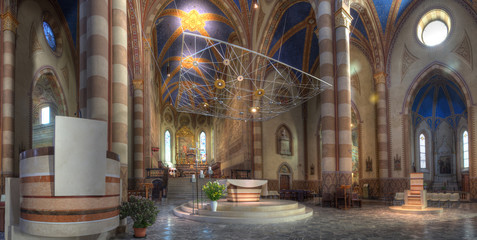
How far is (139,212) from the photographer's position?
7277 millimetres

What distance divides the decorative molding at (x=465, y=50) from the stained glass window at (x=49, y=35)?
2290cm

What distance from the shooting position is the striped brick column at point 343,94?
14.8 m

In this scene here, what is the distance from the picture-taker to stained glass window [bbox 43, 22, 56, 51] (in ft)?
58.7

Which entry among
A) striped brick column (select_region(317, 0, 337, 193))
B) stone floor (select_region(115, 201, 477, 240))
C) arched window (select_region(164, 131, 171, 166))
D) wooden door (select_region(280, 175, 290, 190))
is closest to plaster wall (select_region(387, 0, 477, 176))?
wooden door (select_region(280, 175, 290, 190))

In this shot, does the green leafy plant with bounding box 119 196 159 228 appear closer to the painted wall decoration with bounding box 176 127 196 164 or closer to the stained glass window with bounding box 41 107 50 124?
the stained glass window with bounding box 41 107 50 124

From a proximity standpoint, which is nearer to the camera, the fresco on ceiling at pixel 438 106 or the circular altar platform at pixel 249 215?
the circular altar platform at pixel 249 215

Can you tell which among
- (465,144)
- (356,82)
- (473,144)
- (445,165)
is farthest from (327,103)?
(445,165)

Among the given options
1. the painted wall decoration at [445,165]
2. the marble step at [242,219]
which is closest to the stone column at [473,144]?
the painted wall decoration at [445,165]

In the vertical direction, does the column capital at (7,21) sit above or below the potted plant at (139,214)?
above

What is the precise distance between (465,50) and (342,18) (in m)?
8.87

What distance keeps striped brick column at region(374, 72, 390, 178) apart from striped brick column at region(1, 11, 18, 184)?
20853mm

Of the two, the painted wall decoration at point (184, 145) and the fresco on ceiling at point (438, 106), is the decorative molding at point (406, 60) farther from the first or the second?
the painted wall decoration at point (184, 145)

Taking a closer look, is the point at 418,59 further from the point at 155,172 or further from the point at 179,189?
the point at 155,172

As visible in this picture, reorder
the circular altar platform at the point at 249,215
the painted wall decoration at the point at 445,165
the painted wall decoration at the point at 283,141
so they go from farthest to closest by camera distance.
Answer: the painted wall decoration at the point at 445,165 < the painted wall decoration at the point at 283,141 < the circular altar platform at the point at 249,215
